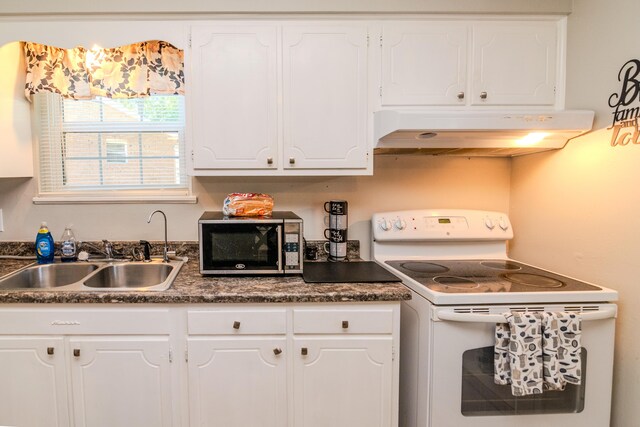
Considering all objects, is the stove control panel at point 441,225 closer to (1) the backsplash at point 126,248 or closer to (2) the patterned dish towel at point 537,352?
(1) the backsplash at point 126,248

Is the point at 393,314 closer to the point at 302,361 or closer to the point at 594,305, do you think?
the point at 302,361

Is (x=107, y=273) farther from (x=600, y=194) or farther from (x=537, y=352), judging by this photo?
(x=600, y=194)

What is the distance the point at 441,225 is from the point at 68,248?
2.11 metres

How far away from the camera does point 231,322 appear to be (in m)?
1.41

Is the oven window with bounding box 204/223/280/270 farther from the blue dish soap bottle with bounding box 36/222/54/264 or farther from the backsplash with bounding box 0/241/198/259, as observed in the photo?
the blue dish soap bottle with bounding box 36/222/54/264

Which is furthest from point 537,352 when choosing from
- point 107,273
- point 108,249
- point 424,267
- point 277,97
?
point 108,249

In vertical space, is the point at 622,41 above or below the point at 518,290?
above

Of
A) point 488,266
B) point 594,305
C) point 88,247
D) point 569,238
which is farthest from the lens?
point 88,247

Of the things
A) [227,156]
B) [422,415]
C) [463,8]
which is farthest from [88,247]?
[463,8]

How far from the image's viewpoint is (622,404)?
4.64 feet

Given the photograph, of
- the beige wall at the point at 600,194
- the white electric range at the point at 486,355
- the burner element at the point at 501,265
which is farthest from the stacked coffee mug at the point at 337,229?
the beige wall at the point at 600,194

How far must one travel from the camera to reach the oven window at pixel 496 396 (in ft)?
4.52

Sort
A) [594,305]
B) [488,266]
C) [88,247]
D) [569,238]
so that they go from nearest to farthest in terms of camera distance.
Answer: [594,305] → [569,238] → [488,266] → [88,247]

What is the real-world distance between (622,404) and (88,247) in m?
2.73
